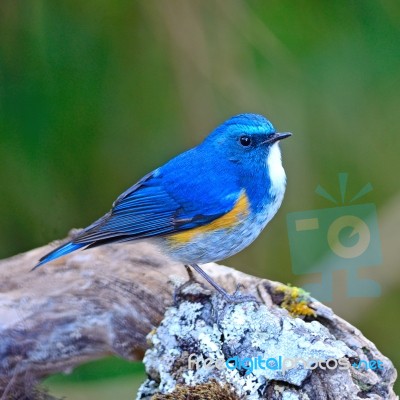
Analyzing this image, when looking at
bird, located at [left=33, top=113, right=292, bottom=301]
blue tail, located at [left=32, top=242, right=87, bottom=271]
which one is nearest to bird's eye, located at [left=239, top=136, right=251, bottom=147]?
bird, located at [left=33, top=113, right=292, bottom=301]

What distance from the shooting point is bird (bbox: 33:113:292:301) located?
2.91 meters

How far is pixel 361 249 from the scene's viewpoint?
3.77 metres

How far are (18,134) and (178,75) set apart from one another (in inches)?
31.9

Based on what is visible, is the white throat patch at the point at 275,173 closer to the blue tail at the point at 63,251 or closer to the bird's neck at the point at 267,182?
the bird's neck at the point at 267,182

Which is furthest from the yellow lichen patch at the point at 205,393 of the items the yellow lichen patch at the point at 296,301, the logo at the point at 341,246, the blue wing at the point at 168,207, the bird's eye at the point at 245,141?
the logo at the point at 341,246

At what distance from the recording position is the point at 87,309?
311 centimetres

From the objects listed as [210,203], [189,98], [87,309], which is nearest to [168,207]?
[210,203]

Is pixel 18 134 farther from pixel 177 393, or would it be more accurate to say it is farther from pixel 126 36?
pixel 177 393

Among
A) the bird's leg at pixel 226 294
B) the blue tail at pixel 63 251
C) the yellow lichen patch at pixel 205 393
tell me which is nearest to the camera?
the yellow lichen patch at pixel 205 393

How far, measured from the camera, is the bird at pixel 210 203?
9.54 feet

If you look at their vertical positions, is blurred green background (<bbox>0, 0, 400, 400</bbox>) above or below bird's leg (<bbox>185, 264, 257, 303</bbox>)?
above

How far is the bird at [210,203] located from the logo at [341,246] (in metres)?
0.86

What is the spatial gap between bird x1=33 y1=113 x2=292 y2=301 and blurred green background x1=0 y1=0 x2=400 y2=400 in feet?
2.63

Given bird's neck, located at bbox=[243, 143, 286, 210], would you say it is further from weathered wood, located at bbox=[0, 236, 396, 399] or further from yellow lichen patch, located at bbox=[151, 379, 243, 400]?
yellow lichen patch, located at bbox=[151, 379, 243, 400]
